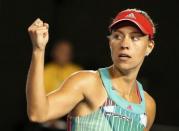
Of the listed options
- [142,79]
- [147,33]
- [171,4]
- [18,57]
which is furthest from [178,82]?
[147,33]

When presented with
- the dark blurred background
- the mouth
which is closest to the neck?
the mouth

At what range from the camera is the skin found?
9.55 feet

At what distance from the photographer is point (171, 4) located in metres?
7.94

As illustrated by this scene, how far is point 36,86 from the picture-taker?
9.57ft

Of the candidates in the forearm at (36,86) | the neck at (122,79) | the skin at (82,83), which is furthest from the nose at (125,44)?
the forearm at (36,86)

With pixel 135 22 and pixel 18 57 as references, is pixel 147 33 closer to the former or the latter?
pixel 135 22

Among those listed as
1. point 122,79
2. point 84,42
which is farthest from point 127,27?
point 84,42

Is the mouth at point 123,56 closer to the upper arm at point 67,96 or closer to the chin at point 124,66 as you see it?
the chin at point 124,66

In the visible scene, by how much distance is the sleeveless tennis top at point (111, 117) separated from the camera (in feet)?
10.9

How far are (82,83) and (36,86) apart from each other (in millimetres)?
440

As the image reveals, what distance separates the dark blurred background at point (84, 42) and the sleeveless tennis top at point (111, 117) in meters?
4.04

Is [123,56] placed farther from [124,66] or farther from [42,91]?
[42,91]

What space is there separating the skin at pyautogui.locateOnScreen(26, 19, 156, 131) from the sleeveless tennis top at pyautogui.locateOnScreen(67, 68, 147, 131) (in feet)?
0.11

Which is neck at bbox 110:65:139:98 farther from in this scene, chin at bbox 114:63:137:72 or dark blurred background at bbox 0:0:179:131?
dark blurred background at bbox 0:0:179:131
